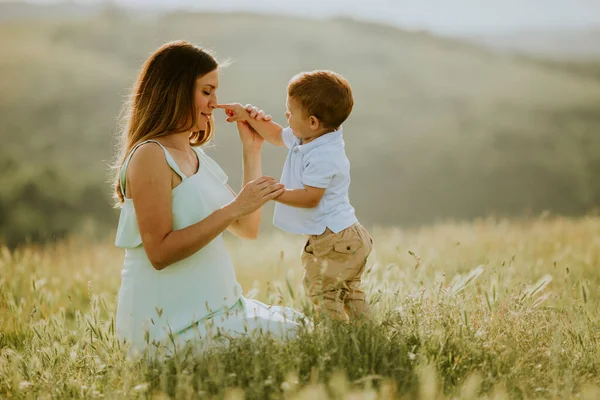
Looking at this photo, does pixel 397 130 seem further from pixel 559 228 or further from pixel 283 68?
pixel 559 228

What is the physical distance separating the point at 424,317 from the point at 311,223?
3.14 ft

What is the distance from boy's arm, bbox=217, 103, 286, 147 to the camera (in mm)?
4488

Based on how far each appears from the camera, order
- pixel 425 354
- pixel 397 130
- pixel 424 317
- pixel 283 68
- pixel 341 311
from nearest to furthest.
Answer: pixel 425 354
pixel 424 317
pixel 341 311
pixel 397 130
pixel 283 68

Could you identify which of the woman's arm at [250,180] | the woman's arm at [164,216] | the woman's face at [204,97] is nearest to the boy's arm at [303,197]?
the woman's arm at [164,216]

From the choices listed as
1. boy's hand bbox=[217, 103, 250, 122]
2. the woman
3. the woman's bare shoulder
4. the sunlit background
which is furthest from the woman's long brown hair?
the sunlit background

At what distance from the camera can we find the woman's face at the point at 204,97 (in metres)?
4.07

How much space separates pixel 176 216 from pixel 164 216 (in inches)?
6.6

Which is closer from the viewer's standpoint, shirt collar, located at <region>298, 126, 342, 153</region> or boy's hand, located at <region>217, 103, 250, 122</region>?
shirt collar, located at <region>298, 126, 342, 153</region>

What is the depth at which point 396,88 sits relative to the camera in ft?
76.2

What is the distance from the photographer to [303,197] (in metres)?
4.10

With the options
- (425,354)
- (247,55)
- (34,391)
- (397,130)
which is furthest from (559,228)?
(247,55)

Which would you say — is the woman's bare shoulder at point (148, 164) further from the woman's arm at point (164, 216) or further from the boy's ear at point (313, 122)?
the boy's ear at point (313, 122)

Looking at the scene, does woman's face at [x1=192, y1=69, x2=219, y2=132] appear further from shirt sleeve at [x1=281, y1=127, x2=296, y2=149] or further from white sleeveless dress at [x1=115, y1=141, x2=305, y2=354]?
shirt sleeve at [x1=281, y1=127, x2=296, y2=149]

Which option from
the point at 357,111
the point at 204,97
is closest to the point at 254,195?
the point at 204,97
